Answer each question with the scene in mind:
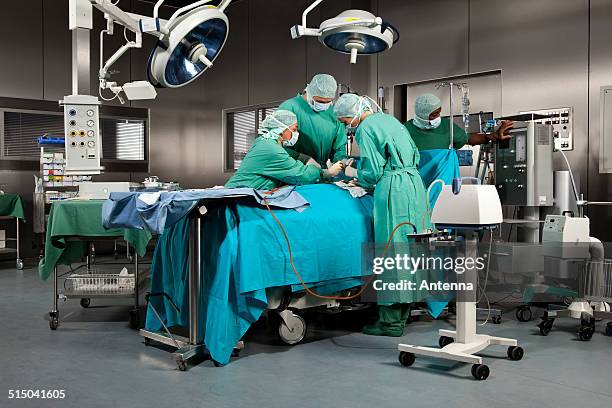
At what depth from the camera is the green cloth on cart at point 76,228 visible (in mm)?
4289

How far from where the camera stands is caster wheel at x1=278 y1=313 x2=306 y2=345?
3.97 m

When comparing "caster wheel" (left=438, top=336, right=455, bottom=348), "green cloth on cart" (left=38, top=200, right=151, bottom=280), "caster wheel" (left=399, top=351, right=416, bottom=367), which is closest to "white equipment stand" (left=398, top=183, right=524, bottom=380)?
"caster wheel" (left=399, top=351, right=416, bottom=367)

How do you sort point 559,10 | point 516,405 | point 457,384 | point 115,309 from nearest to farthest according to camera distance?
point 516,405 → point 457,384 → point 115,309 → point 559,10

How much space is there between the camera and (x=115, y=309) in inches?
209

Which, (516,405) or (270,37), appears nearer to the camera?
(516,405)

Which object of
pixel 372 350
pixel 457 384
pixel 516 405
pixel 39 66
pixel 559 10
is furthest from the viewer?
pixel 39 66

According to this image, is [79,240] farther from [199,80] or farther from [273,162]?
[199,80]

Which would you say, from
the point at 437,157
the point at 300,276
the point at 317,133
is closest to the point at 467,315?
the point at 300,276

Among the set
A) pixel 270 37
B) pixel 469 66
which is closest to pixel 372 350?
pixel 469 66

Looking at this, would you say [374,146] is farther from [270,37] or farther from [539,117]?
[270,37]

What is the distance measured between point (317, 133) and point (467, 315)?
1.95 metres

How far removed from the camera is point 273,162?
412cm

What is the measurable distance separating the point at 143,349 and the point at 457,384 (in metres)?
1.94

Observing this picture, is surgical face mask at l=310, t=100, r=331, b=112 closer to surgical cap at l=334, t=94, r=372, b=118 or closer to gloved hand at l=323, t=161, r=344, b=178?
surgical cap at l=334, t=94, r=372, b=118
